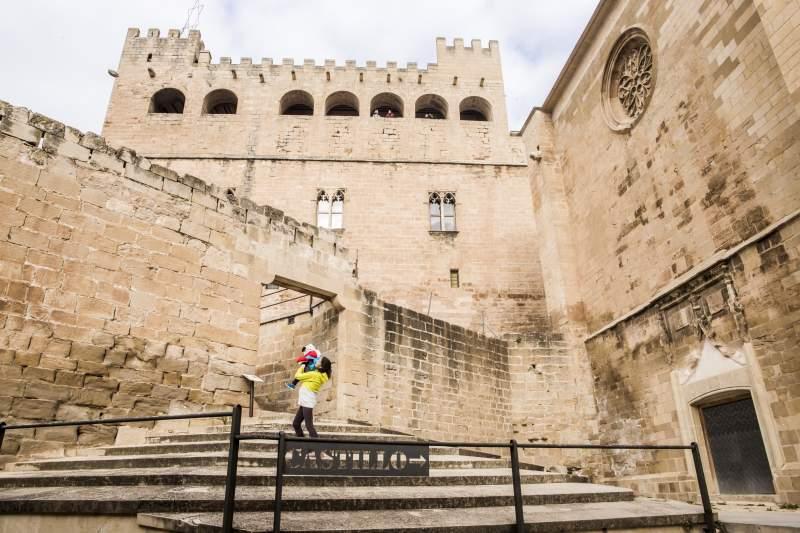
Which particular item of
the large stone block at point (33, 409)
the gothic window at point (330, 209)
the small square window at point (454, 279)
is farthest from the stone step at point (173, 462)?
the gothic window at point (330, 209)

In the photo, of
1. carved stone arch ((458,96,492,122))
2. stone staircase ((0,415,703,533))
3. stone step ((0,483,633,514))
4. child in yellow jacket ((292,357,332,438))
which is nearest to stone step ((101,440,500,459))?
stone staircase ((0,415,703,533))

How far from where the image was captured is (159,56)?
21.5 meters

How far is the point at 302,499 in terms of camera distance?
3.59 m

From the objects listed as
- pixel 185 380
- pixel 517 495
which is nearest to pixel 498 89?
pixel 185 380

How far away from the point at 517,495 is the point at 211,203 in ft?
23.1

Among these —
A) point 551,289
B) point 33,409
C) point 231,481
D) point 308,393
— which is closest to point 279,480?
point 231,481

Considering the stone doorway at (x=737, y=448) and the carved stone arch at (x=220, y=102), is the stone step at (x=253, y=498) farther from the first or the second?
the carved stone arch at (x=220, y=102)

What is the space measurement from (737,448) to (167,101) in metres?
23.0

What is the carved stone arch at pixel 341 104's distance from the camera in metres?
21.7

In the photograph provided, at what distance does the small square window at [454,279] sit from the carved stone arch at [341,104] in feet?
28.9

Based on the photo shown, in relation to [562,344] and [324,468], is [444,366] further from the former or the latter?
[324,468]

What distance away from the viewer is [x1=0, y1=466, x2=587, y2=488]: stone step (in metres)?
3.96

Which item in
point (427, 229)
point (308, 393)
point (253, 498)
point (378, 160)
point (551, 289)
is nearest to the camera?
point (253, 498)

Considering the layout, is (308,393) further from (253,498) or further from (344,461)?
(344,461)
